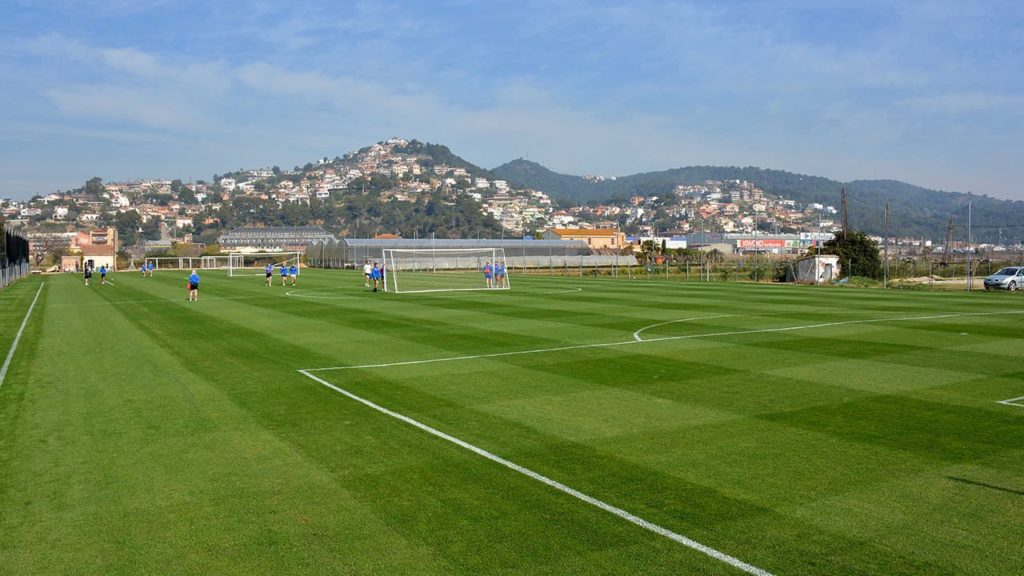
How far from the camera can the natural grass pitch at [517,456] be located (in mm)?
6449

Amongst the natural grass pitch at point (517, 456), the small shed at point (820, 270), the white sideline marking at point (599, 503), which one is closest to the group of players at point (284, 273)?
the natural grass pitch at point (517, 456)

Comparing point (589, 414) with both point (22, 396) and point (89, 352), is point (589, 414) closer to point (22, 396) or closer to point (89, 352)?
point (22, 396)

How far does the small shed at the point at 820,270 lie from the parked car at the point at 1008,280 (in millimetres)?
11133

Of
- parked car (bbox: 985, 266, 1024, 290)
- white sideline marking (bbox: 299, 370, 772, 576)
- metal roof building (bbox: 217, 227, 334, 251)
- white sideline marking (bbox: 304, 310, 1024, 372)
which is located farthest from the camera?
metal roof building (bbox: 217, 227, 334, 251)

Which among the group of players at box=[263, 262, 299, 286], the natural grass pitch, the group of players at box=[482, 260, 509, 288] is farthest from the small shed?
the natural grass pitch

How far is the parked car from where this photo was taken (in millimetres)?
43344

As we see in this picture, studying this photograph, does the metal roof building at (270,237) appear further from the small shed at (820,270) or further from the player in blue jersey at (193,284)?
the player in blue jersey at (193,284)

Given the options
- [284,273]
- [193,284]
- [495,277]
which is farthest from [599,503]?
[284,273]

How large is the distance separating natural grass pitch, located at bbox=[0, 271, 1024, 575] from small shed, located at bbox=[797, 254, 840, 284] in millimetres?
36244

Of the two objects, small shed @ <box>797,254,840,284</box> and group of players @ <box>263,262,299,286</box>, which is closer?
group of players @ <box>263,262,299,286</box>

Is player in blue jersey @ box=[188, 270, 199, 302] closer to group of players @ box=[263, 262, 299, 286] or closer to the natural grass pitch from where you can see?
group of players @ box=[263, 262, 299, 286]

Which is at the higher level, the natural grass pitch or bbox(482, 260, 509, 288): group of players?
bbox(482, 260, 509, 288): group of players

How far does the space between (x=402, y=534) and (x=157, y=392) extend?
8578mm

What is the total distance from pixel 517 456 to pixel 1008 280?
44.1 meters
